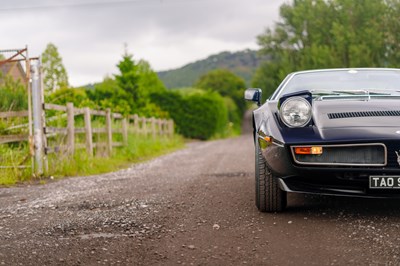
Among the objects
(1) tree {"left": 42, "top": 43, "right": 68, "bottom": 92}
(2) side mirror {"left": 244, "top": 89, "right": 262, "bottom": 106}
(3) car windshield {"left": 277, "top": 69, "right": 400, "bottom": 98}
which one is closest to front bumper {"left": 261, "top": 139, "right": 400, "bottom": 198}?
(3) car windshield {"left": 277, "top": 69, "right": 400, "bottom": 98}

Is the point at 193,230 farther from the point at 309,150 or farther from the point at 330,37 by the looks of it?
the point at 330,37

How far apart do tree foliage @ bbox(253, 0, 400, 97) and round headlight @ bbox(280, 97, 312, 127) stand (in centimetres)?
2944

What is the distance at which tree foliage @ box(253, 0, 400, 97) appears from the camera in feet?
108

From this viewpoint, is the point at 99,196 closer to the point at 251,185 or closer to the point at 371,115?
the point at 251,185

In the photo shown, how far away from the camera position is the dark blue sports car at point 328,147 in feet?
11.3

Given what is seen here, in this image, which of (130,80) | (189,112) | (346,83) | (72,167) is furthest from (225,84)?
(346,83)

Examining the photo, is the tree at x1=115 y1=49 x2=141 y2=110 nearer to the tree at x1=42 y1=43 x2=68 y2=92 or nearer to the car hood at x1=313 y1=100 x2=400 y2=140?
the tree at x1=42 y1=43 x2=68 y2=92

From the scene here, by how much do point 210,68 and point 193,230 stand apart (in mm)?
105201

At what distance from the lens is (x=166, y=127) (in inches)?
983

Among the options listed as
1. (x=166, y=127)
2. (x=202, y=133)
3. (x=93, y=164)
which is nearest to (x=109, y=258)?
(x=93, y=164)

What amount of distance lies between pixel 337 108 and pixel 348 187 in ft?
2.08

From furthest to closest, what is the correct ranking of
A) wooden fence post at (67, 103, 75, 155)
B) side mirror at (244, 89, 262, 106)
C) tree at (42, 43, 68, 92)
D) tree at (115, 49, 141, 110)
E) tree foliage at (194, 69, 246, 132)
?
tree foliage at (194, 69, 246, 132)
tree at (42, 43, 68, 92)
tree at (115, 49, 141, 110)
wooden fence post at (67, 103, 75, 155)
side mirror at (244, 89, 262, 106)

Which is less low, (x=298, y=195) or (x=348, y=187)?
(x=348, y=187)

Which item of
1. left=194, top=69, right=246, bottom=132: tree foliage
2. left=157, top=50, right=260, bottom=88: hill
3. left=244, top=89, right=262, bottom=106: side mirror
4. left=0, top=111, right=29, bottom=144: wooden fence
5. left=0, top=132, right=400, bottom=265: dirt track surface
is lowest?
left=0, top=132, right=400, bottom=265: dirt track surface
